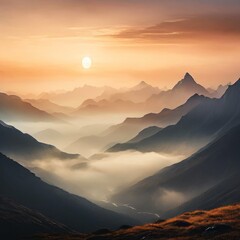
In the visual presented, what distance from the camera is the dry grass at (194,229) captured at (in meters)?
115

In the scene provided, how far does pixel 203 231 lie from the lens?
394ft

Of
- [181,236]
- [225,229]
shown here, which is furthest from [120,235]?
[225,229]

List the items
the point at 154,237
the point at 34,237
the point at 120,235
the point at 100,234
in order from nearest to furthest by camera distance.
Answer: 1. the point at 154,237
2. the point at 120,235
3. the point at 100,234
4. the point at 34,237

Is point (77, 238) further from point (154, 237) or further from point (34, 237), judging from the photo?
point (154, 237)

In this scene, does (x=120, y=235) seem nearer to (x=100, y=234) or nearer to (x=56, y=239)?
(x=100, y=234)

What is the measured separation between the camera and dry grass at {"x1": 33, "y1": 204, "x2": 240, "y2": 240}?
11531 centimetres

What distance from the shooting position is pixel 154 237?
127 m

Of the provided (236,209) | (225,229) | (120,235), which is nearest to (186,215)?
(236,209)

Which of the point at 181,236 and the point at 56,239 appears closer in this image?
the point at 181,236

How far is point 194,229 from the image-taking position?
410 feet

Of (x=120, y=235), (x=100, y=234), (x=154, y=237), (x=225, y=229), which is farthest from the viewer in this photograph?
(x=100, y=234)

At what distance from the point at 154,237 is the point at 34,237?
177ft

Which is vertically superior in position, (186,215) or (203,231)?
(186,215)

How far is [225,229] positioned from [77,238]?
51.3 meters
